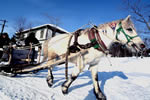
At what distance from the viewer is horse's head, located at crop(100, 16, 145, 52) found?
92.0 inches

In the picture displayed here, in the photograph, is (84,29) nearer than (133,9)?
Yes

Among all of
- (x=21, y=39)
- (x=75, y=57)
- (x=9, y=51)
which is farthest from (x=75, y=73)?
(x=21, y=39)

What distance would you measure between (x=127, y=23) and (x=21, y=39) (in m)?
29.5

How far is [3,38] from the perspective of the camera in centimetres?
588

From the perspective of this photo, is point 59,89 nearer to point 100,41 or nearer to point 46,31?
point 100,41

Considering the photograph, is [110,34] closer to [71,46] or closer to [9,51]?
[71,46]

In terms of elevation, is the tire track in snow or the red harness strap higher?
the red harness strap

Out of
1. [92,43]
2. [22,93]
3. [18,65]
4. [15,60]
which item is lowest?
[22,93]

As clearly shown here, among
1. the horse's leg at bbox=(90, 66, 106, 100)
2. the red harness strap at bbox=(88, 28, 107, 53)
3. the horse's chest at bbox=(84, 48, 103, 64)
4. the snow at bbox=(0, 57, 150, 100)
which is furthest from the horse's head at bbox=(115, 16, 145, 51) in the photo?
the snow at bbox=(0, 57, 150, 100)

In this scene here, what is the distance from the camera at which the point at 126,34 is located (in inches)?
94.8

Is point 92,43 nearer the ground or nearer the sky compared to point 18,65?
nearer the sky

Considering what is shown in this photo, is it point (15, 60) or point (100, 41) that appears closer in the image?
point (100, 41)

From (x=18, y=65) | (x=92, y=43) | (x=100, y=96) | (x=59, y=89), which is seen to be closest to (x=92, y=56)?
(x=92, y=43)

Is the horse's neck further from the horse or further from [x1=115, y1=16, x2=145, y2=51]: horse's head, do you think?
[x1=115, y1=16, x2=145, y2=51]: horse's head
